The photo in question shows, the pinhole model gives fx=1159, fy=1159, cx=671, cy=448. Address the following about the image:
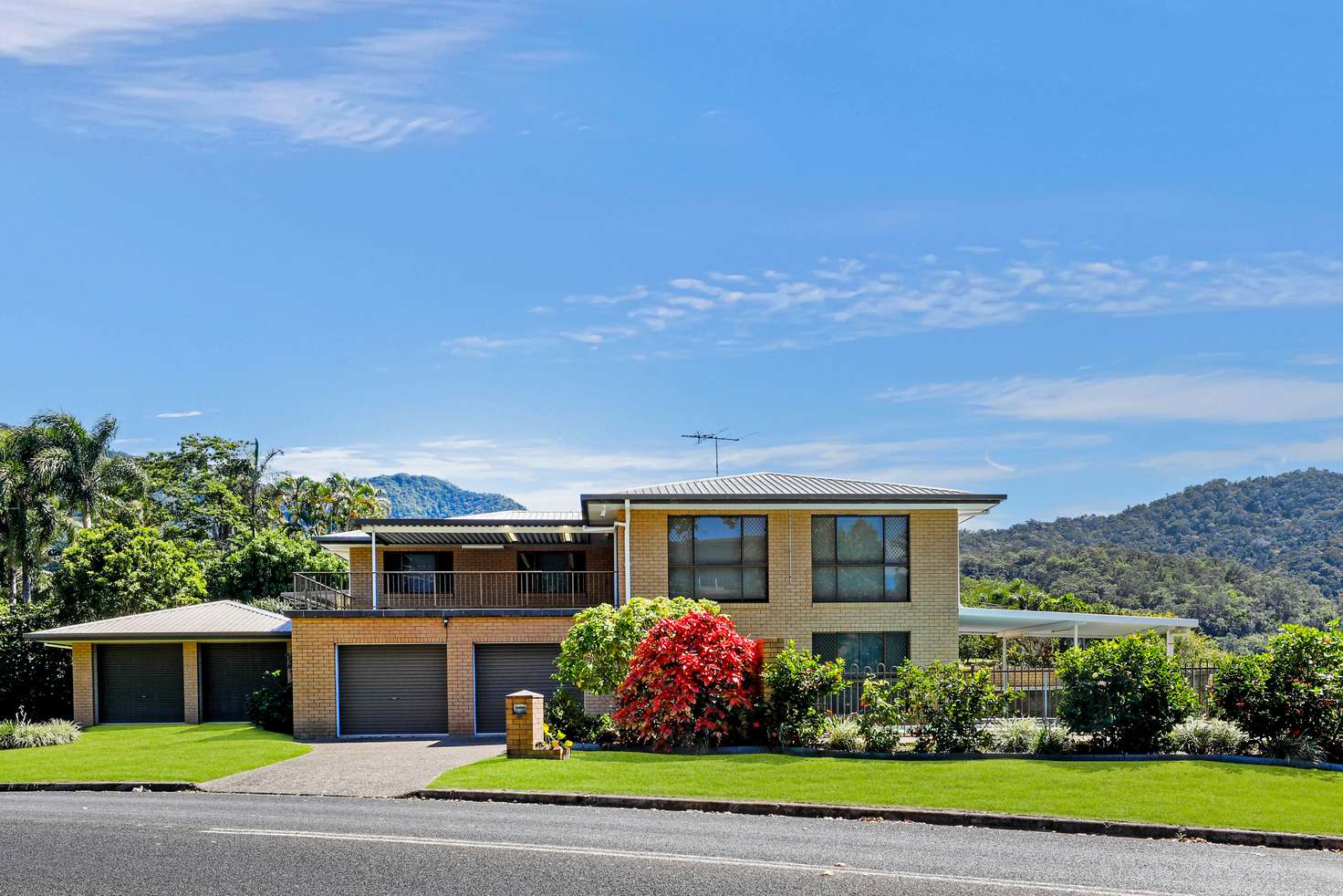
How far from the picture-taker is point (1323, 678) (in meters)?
19.3

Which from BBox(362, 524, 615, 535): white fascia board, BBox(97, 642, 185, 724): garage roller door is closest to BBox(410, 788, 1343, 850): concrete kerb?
BBox(362, 524, 615, 535): white fascia board

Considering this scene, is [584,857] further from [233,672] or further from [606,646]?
[233,672]

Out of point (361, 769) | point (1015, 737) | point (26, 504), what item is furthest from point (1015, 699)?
point (26, 504)

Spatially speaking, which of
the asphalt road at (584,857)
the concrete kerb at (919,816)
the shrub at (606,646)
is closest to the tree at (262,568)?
the shrub at (606,646)

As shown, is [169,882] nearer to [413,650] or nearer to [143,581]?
[413,650]

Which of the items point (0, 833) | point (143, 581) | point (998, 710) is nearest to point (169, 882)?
point (0, 833)

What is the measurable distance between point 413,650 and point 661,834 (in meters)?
15.2

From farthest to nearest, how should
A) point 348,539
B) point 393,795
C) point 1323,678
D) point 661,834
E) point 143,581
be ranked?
point 143,581 < point 348,539 < point 1323,678 < point 393,795 < point 661,834

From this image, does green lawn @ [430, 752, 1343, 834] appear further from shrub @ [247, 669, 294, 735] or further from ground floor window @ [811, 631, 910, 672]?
shrub @ [247, 669, 294, 735]

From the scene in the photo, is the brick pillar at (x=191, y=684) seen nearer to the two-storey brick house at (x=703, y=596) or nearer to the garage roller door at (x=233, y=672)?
the garage roller door at (x=233, y=672)

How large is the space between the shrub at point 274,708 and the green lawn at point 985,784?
10233 millimetres

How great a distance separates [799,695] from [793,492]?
705 cm

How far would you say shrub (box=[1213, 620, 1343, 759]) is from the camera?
1919 cm

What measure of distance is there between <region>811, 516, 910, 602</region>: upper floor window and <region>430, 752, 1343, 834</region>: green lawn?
7931 mm
